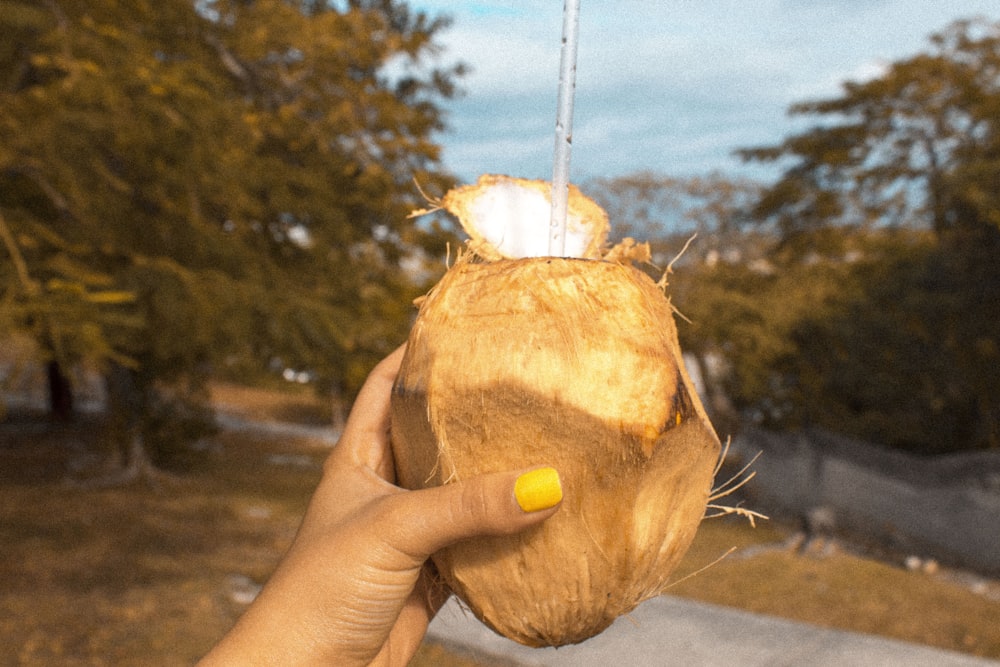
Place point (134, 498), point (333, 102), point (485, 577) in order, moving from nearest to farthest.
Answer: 1. point (485, 577)
2. point (333, 102)
3. point (134, 498)

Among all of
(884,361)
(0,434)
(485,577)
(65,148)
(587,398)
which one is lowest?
(0,434)

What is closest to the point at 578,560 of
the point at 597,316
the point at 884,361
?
the point at 597,316

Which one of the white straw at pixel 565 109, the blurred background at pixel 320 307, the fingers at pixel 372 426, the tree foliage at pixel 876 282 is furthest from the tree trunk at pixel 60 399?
the white straw at pixel 565 109

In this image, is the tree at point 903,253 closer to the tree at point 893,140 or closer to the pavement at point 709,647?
the tree at point 893,140

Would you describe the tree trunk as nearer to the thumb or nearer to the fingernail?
the thumb

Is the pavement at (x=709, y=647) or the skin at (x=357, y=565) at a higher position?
the skin at (x=357, y=565)

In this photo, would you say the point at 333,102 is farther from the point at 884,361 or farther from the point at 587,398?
the point at 884,361

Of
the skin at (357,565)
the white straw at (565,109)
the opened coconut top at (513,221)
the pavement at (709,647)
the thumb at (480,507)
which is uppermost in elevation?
the white straw at (565,109)
